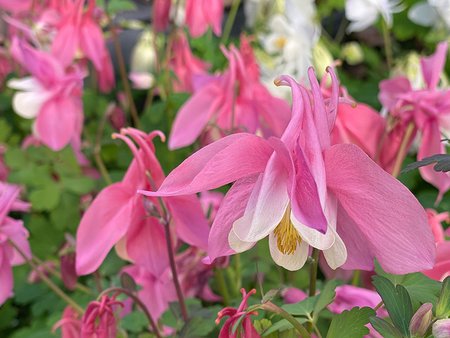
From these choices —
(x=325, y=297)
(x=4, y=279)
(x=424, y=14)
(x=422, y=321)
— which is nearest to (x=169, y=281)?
(x=4, y=279)

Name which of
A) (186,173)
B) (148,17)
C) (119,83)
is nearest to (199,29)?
(119,83)

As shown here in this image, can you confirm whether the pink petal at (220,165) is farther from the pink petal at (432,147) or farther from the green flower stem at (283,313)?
the pink petal at (432,147)

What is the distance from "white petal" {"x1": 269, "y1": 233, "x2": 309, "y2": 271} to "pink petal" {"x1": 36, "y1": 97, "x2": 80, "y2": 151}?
671 millimetres

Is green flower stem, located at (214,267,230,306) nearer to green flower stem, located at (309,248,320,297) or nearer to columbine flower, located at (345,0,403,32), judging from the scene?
green flower stem, located at (309,248,320,297)

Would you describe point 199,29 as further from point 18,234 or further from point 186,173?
point 186,173

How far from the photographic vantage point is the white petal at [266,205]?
1.56ft

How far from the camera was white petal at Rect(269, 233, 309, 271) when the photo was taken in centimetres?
52

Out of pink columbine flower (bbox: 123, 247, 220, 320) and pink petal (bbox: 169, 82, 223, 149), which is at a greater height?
pink petal (bbox: 169, 82, 223, 149)

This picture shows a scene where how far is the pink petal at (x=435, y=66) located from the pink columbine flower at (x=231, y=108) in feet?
0.61

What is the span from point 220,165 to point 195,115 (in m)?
0.50

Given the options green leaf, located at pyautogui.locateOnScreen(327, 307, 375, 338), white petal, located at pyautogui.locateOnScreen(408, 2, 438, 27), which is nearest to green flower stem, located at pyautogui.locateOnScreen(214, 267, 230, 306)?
green leaf, located at pyautogui.locateOnScreen(327, 307, 375, 338)

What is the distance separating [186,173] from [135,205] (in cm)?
21

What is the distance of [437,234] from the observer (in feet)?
2.29

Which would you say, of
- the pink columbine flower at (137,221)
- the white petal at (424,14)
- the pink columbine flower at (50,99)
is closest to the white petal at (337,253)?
the pink columbine flower at (137,221)
